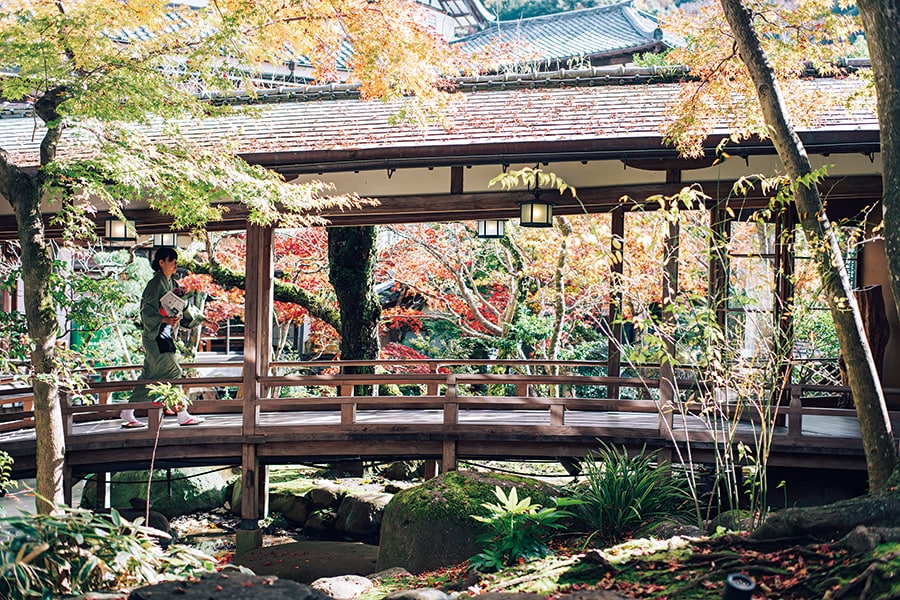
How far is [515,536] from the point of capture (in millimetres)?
6633

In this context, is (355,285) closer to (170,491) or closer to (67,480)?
(170,491)

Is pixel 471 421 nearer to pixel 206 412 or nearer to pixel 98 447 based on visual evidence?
pixel 206 412

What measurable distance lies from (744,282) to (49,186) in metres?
7.59

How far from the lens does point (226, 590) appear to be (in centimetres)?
412

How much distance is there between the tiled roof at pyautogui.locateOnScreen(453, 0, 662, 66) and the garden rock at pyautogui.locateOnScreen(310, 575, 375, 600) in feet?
69.2

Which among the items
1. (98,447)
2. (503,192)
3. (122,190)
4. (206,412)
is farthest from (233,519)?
(122,190)

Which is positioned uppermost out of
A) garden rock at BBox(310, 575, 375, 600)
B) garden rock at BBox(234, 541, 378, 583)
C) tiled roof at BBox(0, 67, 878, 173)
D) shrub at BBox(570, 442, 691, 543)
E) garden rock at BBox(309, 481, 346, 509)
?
tiled roof at BBox(0, 67, 878, 173)

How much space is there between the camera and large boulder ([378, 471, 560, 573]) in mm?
7215

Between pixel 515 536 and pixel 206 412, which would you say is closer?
pixel 515 536

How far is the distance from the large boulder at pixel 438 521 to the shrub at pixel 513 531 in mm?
209

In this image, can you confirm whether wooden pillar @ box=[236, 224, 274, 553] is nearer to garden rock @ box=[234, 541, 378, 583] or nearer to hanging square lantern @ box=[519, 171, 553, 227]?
garden rock @ box=[234, 541, 378, 583]

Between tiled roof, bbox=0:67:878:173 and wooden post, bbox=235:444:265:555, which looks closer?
tiled roof, bbox=0:67:878:173

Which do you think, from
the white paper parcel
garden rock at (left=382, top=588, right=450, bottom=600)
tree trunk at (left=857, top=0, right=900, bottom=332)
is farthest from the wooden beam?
garden rock at (left=382, top=588, right=450, bottom=600)

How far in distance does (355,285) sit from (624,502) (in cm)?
679
